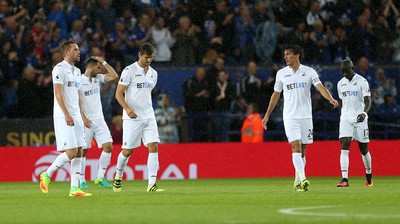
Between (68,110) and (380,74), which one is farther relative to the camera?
(380,74)

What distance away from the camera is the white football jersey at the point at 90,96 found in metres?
19.1

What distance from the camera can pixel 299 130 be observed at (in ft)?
54.4

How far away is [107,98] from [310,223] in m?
15.4

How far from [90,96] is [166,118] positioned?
5178mm

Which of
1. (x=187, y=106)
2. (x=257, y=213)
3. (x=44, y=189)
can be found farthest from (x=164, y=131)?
(x=257, y=213)

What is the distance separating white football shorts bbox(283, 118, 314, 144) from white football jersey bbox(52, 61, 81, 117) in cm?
371

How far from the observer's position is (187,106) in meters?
24.9

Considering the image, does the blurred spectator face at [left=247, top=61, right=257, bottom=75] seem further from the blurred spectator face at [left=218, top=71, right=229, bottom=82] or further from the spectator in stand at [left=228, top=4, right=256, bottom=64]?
the spectator in stand at [left=228, top=4, right=256, bottom=64]

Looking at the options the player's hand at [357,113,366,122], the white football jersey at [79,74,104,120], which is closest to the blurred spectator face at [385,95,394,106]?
the player's hand at [357,113,366,122]

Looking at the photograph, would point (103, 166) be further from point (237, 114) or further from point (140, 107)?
point (237, 114)

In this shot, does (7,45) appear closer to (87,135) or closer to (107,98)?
(107,98)

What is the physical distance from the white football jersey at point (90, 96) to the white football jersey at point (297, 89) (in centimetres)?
421

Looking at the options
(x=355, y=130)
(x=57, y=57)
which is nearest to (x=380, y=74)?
(x=355, y=130)

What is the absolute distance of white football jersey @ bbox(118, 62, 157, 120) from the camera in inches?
655
